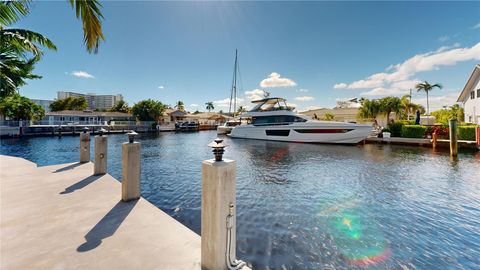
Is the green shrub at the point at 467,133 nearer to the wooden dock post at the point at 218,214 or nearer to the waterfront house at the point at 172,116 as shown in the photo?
the wooden dock post at the point at 218,214

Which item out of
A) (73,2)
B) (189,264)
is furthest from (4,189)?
(189,264)

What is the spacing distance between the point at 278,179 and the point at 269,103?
2011 centimetres

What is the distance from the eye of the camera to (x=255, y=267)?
10.7ft

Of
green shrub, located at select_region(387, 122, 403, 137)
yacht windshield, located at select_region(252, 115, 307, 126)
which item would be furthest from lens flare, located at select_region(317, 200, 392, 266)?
green shrub, located at select_region(387, 122, 403, 137)

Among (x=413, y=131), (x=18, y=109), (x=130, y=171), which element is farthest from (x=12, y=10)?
(x=18, y=109)

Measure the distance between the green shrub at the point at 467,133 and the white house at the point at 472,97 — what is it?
250 inches

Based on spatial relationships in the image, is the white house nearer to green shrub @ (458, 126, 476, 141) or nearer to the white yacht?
green shrub @ (458, 126, 476, 141)

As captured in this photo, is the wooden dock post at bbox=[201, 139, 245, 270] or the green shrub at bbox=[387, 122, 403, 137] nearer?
the wooden dock post at bbox=[201, 139, 245, 270]

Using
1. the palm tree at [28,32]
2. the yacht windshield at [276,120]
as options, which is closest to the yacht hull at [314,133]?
the yacht windshield at [276,120]

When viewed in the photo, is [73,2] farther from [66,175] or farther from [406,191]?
[406,191]

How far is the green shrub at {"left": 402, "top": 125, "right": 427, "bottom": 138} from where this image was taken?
2027 centimetres

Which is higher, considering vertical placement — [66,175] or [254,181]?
[66,175]

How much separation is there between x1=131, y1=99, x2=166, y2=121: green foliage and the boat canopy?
91.0 ft

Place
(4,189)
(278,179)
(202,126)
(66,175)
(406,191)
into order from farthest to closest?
(202,126)
(278,179)
(406,191)
(66,175)
(4,189)
